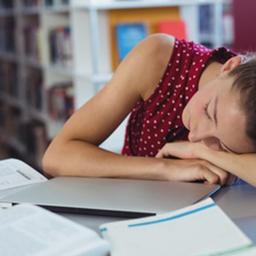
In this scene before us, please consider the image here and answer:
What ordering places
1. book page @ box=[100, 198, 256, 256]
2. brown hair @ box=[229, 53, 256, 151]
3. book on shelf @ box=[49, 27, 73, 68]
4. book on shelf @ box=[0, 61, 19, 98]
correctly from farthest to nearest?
1. book on shelf @ box=[0, 61, 19, 98]
2. book on shelf @ box=[49, 27, 73, 68]
3. brown hair @ box=[229, 53, 256, 151]
4. book page @ box=[100, 198, 256, 256]

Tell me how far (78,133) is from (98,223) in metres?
0.54

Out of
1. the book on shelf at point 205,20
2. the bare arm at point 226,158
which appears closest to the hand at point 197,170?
the bare arm at point 226,158

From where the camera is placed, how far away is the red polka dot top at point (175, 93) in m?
1.40

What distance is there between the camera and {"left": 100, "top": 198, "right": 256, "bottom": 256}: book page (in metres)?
0.69

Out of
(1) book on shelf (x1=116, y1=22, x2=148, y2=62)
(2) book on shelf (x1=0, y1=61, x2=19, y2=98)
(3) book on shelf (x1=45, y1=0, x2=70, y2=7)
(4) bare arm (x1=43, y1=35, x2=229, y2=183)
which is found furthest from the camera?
(2) book on shelf (x1=0, y1=61, x2=19, y2=98)

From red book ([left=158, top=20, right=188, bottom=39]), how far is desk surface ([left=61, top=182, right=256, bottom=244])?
1.90 metres

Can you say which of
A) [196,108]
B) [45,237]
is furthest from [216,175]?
[45,237]

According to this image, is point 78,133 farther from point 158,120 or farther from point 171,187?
point 171,187

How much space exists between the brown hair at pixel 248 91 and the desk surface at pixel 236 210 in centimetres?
11

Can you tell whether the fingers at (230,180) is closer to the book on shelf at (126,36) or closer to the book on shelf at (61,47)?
the book on shelf at (126,36)

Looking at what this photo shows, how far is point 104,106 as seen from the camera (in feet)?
4.55

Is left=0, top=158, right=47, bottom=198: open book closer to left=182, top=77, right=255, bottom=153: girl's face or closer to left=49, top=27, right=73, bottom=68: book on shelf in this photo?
left=182, top=77, right=255, bottom=153: girl's face

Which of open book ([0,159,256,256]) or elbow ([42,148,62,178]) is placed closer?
open book ([0,159,256,256])

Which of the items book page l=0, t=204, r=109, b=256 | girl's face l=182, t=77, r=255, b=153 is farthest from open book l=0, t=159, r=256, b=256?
girl's face l=182, t=77, r=255, b=153
